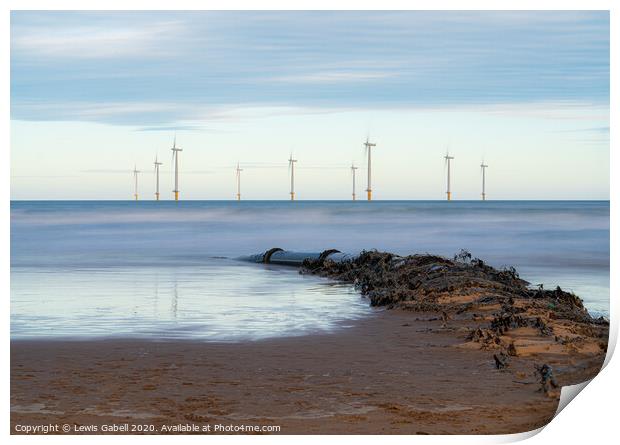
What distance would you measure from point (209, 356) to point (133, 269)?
8897mm

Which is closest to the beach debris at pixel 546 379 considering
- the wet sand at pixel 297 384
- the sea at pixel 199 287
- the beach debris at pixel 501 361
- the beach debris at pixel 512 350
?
the wet sand at pixel 297 384

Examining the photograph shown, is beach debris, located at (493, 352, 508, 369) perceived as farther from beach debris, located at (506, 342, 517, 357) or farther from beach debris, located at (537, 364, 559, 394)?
beach debris, located at (537, 364, 559, 394)

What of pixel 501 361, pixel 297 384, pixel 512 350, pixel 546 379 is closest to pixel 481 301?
pixel 512 350

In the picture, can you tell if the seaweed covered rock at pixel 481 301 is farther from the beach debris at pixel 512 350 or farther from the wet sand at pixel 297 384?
the wet sand at pixel 297 384

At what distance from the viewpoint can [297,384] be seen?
6.24m

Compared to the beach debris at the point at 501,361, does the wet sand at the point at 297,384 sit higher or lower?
lower

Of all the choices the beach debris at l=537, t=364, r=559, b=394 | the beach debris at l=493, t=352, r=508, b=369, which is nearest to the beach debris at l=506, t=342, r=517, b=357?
the beach debris at l=493, t=352, r=508, b=369

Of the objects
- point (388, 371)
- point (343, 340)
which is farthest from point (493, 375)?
point (343, 340)

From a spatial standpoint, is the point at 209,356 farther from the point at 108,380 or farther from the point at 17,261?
the point at 17,261

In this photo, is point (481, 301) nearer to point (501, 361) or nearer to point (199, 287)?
point (501, 361)

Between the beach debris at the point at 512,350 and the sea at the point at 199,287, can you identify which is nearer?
the beach debris at the point at 512,350

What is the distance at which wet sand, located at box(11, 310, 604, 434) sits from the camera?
5.37 meters

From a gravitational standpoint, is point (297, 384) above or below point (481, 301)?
below

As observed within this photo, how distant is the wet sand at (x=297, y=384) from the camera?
5.37 metres
